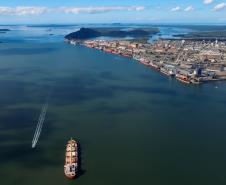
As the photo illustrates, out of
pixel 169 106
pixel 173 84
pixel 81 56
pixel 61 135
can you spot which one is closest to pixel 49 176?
pixel 61 135

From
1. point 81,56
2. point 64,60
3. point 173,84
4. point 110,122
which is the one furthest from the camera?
point 81,56

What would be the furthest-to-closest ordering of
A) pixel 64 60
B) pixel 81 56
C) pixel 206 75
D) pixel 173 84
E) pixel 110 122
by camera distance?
pixel 81 56
pixel 64 60
pixel 206 75
pixel 173 84
pixel 110 122

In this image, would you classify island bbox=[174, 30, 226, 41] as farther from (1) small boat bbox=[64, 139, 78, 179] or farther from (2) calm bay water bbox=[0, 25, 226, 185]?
(1) small boat bbox=[64, 139, 78, 179]

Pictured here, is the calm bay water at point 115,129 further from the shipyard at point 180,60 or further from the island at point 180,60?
the shipyard at point 180,60

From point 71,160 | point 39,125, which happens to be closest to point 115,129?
point 39,125

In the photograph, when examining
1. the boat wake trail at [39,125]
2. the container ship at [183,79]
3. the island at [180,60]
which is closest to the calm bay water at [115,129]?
the boat wake trail at [39,125]

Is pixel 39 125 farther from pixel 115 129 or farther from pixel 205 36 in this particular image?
pixel 205 36

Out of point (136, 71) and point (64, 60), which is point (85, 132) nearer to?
point (136, 71)
